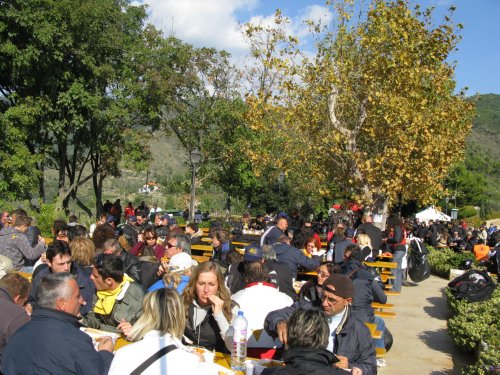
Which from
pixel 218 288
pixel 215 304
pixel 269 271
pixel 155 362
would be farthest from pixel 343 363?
pixel 269 271

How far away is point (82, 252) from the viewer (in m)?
6.22

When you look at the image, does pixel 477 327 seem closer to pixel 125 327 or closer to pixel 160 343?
pixel 125 327

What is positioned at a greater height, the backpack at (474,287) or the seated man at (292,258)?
the seated man at (292,258)

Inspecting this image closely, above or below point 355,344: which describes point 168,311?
above

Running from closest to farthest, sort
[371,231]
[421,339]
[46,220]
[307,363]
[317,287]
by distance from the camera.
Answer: [307,363] → [317,287] → [421,339] → [371,231] → [46,220]

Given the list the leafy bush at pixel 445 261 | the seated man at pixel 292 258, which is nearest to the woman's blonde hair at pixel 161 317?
the seated man at pixel 292 258

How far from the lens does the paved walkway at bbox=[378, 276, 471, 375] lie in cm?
747

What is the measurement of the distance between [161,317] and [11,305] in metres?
1.44

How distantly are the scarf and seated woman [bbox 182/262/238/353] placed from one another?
0.75 m

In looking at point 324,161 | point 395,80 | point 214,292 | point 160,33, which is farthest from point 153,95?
point 214,292

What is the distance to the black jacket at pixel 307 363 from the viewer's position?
3000 millimetres

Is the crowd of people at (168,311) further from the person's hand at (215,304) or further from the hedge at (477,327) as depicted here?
the hedge at (477,327)

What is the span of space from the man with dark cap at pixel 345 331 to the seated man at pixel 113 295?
1.40 metres

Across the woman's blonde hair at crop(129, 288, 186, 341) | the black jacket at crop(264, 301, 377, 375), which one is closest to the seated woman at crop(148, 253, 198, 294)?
the woman's blonde hair at crop(129, 288, 186, 341)
